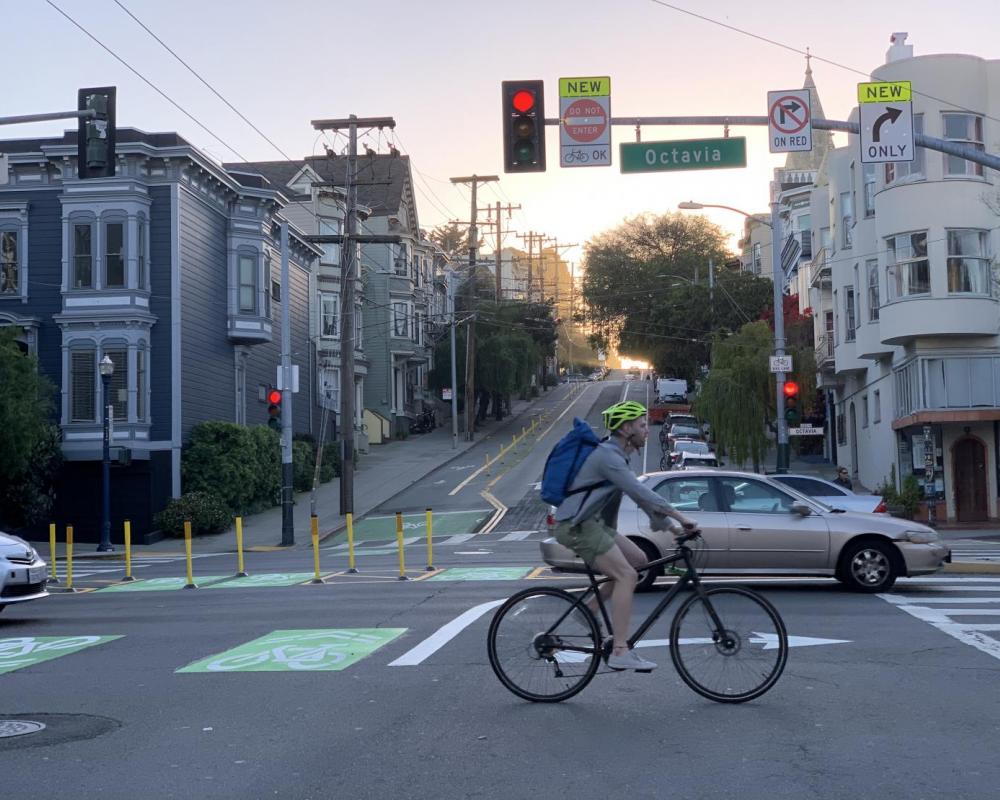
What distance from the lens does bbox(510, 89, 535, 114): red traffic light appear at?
53.7ft

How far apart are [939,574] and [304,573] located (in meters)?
10.2

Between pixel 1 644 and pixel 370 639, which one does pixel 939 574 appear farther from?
pixel 1 644

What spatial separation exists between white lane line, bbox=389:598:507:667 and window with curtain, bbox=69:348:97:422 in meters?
26.4

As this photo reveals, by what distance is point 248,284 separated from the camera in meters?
42.7

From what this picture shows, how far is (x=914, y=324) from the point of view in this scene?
3466 cm

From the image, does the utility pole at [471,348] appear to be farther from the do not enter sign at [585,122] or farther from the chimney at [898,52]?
the do not enter sign at [585,122]

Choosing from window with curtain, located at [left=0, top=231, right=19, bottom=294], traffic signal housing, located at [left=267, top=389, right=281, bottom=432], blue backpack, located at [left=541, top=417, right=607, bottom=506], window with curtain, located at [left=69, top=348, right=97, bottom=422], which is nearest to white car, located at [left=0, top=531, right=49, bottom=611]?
blue backpack, located at [left=541, top=417, right=607, bottom=506]

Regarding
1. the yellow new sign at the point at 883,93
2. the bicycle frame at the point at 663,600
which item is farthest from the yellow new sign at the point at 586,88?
the bicycle frame at the point at 663,600

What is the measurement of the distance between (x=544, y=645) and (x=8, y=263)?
3444 centimetres

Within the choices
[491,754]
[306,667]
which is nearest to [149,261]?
[306,667]

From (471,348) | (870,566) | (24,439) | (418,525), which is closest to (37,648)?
(870,566)

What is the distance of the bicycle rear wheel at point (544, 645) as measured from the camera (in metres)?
8.18

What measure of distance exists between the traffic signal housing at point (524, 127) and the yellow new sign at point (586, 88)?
0.39 m

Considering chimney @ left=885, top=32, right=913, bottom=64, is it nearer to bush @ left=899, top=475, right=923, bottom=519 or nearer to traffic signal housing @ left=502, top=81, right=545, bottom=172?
bush @ left=899, top=475, right=923, bottom=519
